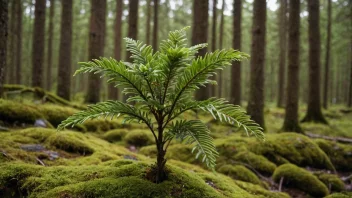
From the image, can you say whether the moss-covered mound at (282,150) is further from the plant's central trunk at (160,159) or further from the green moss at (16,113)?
the green moss at (16,113)

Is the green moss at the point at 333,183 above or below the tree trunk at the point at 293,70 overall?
below

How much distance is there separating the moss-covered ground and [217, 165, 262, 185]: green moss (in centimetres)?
2

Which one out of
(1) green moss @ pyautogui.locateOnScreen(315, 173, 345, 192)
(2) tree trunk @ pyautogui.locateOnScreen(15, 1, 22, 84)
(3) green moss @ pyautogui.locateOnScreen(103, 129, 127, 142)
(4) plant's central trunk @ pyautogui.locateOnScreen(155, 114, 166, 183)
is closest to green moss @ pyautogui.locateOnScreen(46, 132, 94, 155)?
(3) green moss @ pyautogui.locateOnScreen(103, 129, 127, 142)

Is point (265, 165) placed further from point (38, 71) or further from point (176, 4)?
point (176, 4)

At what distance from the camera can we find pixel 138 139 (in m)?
7.71

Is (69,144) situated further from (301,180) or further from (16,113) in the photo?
(301,180)

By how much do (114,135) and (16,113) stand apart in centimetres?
248

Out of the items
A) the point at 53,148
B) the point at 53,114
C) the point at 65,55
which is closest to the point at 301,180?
the point at 53,148

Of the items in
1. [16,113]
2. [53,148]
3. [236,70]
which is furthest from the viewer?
[236,70]

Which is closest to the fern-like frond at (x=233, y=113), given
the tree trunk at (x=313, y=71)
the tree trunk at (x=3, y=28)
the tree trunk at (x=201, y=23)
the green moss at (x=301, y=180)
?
the green moss at (x=301, y=180)

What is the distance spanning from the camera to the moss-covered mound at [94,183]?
2.90 meters

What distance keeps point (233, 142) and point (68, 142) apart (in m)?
4.14

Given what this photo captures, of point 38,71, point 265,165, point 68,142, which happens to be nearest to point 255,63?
point 265,165

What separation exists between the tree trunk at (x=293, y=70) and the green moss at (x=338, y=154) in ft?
4.66
